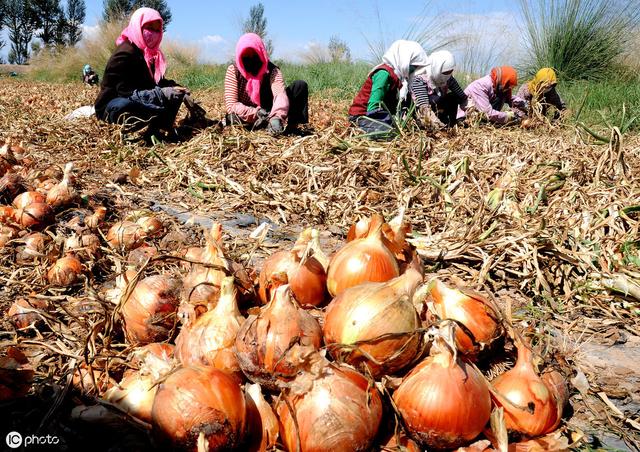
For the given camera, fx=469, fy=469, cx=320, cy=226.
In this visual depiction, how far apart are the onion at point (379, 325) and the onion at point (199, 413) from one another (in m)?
0.24

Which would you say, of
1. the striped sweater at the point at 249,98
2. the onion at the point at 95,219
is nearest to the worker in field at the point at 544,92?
the striped sweater at the point at 249,98

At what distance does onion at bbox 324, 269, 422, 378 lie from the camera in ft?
3.18

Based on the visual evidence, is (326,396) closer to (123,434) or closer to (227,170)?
(123,434)

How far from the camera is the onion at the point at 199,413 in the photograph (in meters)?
0.88

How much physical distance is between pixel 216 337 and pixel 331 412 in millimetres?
334

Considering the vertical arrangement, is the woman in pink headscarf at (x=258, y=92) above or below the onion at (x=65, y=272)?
above

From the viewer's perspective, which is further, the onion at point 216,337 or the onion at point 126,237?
the onion at point 126,237

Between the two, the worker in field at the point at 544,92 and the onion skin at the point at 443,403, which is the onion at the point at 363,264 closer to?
the onion skin at the point at 443,403

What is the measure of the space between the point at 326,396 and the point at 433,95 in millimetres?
4934

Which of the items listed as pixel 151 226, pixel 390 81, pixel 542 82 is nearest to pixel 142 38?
pixel 390 81

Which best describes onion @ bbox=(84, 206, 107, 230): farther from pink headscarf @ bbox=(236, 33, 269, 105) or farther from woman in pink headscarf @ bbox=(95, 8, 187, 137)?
pink headscarf @ bbox=(236, 33, 269, 105)

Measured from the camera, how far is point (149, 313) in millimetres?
1268

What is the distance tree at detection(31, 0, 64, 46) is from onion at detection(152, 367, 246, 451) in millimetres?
39224

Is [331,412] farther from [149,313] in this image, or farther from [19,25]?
[19,25]
